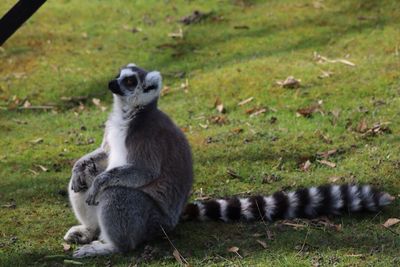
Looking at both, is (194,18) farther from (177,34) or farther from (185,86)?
(185,86)

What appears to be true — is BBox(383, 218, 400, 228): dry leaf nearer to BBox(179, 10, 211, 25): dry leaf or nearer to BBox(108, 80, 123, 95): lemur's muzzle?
BBox(108, 80, 123, 95): lemur's muzzle

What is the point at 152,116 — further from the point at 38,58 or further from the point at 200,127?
the point at 38,58

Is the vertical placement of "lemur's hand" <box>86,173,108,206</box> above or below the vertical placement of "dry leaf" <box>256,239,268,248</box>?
above

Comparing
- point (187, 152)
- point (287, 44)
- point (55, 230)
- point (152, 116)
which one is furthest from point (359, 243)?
point (287, 44)

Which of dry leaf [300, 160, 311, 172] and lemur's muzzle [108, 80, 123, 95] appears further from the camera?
dry leaf [300, 160, 311, 172]

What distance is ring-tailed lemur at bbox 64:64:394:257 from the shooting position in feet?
18.4

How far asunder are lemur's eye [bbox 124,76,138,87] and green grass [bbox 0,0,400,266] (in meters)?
1.35

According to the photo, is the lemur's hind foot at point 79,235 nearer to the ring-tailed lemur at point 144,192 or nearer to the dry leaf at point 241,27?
the ring-tailed lemur at point 144,192

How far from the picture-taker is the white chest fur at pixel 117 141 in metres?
5.82

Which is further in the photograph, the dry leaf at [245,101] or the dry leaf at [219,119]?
the dry leaf at [245,101]

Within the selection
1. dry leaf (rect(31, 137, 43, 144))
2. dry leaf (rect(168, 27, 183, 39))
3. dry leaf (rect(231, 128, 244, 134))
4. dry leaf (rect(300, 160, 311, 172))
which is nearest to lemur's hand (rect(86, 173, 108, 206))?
dry leaf (rect(300, 160, 311, 172))

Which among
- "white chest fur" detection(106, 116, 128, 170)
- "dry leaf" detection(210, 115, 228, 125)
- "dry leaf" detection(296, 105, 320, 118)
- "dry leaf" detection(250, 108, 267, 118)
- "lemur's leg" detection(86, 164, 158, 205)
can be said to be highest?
"white chest fur" detection(106, 116, 128, 170)

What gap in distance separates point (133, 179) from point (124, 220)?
0.34 m

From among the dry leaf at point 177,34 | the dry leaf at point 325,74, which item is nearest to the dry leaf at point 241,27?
the dry leaf at point 177,34
